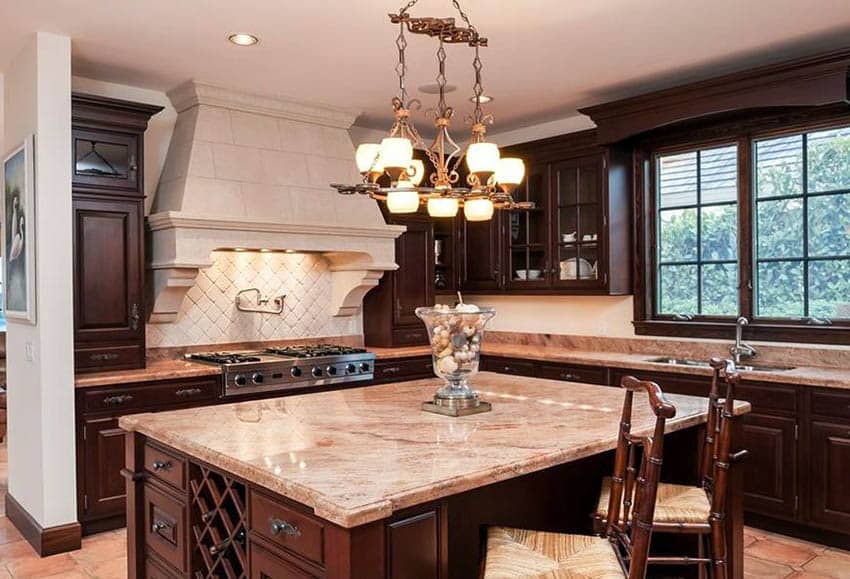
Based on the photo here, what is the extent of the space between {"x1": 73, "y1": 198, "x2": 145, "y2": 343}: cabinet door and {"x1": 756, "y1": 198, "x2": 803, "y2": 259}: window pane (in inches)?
154

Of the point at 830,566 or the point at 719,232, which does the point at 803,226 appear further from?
the point at 830,566

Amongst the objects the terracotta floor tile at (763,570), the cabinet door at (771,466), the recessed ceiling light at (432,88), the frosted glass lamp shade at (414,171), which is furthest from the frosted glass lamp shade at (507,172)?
the terracotta floor tile at (763,570)

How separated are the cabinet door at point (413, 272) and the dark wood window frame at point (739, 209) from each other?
5.51 ft

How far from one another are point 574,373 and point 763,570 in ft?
5.86

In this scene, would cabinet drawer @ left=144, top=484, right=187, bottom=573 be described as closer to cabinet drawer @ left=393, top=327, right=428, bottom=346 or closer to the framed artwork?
the framed artwork

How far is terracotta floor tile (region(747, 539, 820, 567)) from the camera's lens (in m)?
3.54

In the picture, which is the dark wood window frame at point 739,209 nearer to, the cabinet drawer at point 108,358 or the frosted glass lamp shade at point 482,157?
the frosted glass lamp shade at point 482,157

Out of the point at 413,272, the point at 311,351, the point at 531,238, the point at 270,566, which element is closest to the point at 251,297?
the point at 311,351

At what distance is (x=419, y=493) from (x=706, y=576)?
4.83 ft

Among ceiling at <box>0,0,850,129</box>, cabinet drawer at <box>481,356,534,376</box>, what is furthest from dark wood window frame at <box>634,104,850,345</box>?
cabinet drawer at <box>481,356,534,376</box>

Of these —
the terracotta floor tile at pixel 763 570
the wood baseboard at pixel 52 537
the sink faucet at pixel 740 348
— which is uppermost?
the sink faucet at pixel 740 348

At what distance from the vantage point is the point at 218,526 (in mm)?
2258

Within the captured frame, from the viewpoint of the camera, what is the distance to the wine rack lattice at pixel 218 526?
2.12 metres

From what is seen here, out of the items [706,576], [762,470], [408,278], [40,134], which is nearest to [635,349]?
[762,470]
